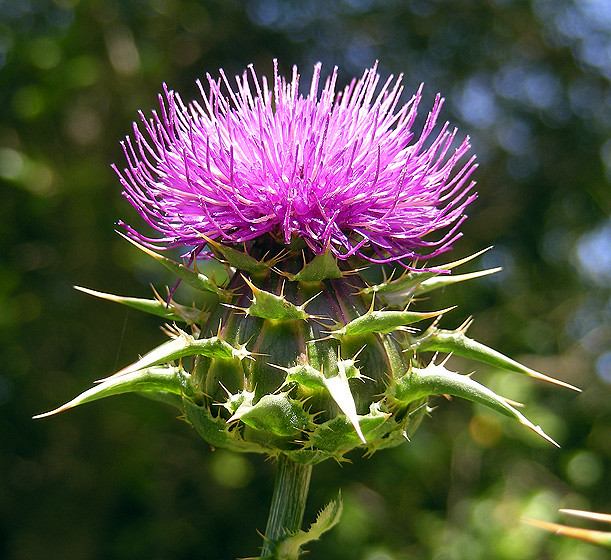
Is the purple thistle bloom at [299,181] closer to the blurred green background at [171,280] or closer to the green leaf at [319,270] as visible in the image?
the green leaf at [319,270]

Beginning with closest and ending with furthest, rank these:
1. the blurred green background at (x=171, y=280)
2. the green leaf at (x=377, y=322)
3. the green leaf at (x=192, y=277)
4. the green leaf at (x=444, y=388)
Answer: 1. the green leaf at (x=444, y=388)
2. the green leaf at (x=377, y=322)
3. the green leaf at (x=192, y=277)
4. the blurred green background at (x=171, y=280)

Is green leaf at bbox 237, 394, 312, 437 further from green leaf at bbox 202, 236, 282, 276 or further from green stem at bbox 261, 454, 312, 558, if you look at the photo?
green leaf at bbox 202, 236, 282, 276

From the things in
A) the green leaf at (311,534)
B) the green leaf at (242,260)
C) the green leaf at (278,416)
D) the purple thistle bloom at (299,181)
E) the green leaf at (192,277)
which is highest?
the purple thistle bloom at (299,181)

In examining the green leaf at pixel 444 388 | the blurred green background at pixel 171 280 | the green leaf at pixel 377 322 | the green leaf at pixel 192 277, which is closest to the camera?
the green leaf at pixel 444 388

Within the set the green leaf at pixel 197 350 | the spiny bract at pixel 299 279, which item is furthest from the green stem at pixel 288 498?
the green leaf at pixel 197 350

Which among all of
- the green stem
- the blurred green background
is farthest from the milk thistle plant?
the blurred green background

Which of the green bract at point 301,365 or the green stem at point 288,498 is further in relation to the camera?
the green stem at point 288,498

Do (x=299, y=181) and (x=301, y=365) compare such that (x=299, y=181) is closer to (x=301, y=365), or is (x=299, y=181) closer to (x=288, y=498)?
(x=301, y=365)
